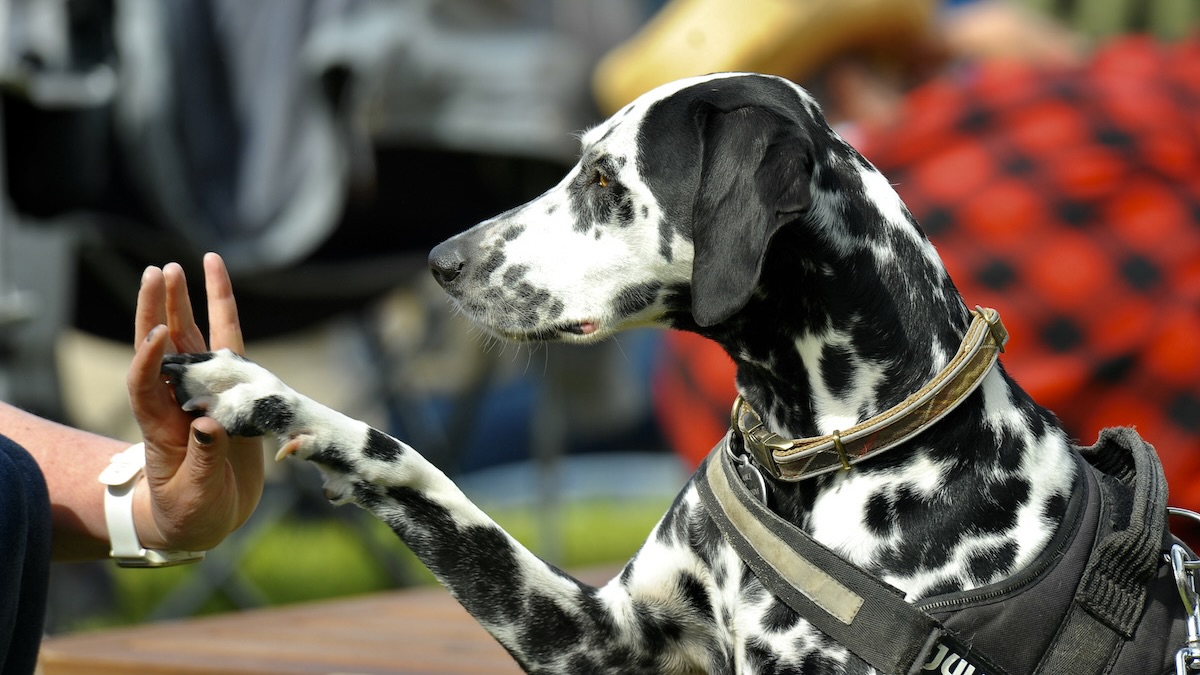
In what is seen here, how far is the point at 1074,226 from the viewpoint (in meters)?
3.84

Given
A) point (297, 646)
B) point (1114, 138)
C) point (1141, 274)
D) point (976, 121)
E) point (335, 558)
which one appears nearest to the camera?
point (297, 646)

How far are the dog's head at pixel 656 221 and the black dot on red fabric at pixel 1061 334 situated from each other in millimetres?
2027

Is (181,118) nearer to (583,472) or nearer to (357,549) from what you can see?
(357,549)

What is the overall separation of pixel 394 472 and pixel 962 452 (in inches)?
29.7

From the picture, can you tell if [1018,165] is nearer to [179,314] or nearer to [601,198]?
[601,198]

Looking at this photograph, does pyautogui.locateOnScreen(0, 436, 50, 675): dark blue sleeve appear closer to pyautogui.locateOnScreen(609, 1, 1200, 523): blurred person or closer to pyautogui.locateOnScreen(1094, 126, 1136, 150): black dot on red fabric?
pyautogui.locateOnScreen(609, 1, 1200, 523): blurred person

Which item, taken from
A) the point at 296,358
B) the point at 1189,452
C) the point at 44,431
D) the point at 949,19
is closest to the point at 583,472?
the point at 296,358

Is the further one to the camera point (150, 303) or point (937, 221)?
point (937, 221)

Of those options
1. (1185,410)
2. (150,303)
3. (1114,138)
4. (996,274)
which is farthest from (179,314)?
(1114,138)

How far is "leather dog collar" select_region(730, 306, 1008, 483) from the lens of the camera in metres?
1.75

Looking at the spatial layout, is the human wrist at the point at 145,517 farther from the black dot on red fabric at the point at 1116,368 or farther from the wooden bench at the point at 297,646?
the black dot on red fabric at the point at 1116,368

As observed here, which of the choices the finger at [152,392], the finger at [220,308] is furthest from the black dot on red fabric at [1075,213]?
the finger at [152,392]

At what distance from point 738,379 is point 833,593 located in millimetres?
377

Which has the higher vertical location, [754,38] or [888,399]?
[754,38]
